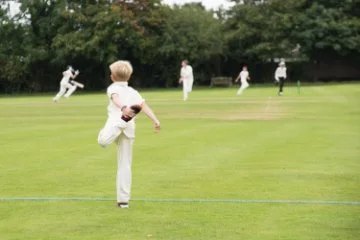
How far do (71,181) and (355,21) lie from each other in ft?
181

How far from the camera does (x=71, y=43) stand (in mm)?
61062

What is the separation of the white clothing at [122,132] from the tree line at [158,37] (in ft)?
171

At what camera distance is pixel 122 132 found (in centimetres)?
934

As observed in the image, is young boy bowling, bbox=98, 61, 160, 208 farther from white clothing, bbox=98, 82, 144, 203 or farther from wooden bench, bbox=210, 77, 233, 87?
wooden bench, bbox=210, 77, 233, 87

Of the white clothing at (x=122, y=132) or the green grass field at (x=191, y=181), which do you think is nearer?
the green grass field at (x=191, y=181)

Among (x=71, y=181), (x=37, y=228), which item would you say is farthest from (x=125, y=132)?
(x=71, y=181)

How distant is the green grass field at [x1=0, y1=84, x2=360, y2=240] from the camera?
8.38m

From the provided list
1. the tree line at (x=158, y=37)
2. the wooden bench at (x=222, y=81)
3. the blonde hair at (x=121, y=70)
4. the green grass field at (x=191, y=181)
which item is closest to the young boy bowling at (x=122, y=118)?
the blonde hair at (x=121, y=70)

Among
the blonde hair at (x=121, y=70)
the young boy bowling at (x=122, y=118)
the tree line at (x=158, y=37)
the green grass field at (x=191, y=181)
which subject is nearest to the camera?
the green grass field at (x=191, y=181)

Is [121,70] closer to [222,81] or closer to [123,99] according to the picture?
[123,99]

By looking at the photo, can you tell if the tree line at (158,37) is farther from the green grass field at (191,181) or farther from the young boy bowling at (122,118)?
the young boy bowling at (122,118)

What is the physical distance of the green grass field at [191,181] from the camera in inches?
330

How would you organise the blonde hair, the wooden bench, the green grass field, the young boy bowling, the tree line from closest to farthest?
the green grass field → the young boy bowling → the blonde hair → the tree line → the wooden bench

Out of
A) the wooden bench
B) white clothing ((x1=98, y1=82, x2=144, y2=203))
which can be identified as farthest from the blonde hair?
the wooden bench
